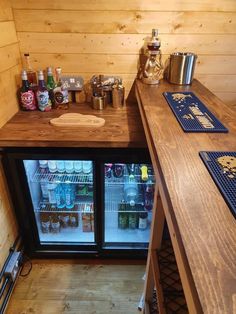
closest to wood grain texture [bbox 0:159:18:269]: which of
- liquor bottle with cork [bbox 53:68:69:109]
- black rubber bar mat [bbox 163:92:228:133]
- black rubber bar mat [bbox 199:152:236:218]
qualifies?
liquor bottle with cork [bbox 53:68:69:109]

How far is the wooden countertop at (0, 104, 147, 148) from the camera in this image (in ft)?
4.17

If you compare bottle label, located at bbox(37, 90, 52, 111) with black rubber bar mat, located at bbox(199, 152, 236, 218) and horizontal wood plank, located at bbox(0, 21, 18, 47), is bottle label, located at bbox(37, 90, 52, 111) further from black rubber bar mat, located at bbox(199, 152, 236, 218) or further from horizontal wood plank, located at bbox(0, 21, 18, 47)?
black rubber bar mat, located at bbox(199, 152, 236, 218)

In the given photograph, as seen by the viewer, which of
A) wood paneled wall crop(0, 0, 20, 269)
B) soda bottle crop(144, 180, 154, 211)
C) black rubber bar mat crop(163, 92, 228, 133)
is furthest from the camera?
soda bottle crop(144, 180, 154, 211)

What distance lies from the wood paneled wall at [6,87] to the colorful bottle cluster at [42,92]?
0.07m

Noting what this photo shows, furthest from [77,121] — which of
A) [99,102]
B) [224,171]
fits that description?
[224,171]

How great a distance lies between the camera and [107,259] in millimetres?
1731

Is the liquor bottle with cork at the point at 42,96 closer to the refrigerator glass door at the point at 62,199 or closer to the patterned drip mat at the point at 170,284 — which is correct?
the refrigerator glass door at the point at 62,199

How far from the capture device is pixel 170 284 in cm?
98

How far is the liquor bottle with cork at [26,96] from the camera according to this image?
1.53 metres

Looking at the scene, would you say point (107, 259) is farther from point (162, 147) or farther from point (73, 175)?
point (162, 147)

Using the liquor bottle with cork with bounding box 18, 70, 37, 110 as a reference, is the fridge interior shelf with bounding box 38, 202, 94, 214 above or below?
below

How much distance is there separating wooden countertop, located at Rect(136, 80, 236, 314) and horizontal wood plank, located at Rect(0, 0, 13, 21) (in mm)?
1086

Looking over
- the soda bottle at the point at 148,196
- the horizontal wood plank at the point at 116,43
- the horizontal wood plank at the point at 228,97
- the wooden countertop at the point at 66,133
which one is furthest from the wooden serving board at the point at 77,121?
the horizontal wood plank at the point at 228,97

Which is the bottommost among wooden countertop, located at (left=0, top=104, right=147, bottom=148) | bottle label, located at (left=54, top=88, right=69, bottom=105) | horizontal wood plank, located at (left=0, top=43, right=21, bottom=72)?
wooden countertop, located at (left=0, top=104, right=147, bottom=148)
